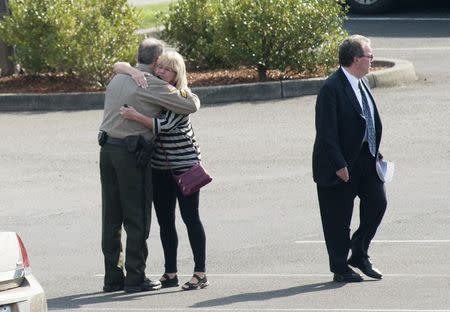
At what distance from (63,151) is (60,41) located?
3.13 meters

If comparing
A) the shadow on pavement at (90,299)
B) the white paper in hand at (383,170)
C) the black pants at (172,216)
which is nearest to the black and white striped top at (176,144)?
the black pants at (172,216)

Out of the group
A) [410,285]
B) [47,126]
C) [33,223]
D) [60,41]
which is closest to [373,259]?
[410,285]

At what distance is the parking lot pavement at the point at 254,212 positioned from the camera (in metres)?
9.89

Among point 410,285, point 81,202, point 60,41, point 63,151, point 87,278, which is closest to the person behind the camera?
point 410,285

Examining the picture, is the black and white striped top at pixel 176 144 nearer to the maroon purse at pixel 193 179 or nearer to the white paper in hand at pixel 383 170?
the maroon purse at pixel 193 179

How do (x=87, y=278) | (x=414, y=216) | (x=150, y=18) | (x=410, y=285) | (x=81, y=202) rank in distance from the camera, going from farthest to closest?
(x=150, y=18) → (x=81, y=202) → (x=414, y=216) → (x=87, y=278) → (x=410, y=285)

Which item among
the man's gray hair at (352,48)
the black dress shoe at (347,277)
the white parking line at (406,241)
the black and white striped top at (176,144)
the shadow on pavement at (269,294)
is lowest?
the shadow on pavement at (269,294)

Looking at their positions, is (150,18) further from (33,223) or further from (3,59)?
(33,223)

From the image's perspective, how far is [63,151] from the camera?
51.4ft

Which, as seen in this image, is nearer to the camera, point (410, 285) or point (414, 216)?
point (410, 285)

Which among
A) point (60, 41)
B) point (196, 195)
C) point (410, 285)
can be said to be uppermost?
point (60, 41)

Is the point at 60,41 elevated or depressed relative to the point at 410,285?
elevated

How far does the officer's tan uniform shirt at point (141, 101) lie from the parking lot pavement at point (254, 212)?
1.13m

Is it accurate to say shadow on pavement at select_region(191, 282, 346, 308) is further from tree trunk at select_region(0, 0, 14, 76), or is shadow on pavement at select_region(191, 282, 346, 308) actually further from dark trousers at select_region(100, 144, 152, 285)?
tree trunk at select_region(0, 0, 14, 76)
